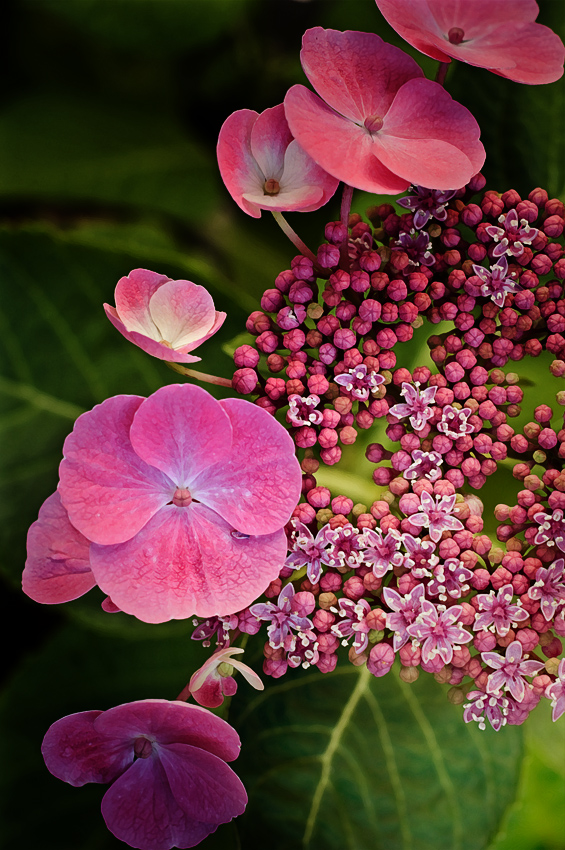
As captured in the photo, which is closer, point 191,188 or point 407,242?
point 407,242

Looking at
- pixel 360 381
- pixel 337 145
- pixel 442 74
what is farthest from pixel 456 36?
pixel 360 381

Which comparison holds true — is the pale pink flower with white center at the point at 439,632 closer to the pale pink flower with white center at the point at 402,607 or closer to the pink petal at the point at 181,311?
the pale pink flower with white center at the point at 402,607

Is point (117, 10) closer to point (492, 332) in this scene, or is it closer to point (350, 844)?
point (492, 332)

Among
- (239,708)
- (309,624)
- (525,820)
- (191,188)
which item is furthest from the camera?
(191,188)

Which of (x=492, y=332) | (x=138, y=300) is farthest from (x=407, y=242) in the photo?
(x=138, y=300)

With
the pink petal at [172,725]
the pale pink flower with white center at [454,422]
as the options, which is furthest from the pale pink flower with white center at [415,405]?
the pink petal at [172,725]
